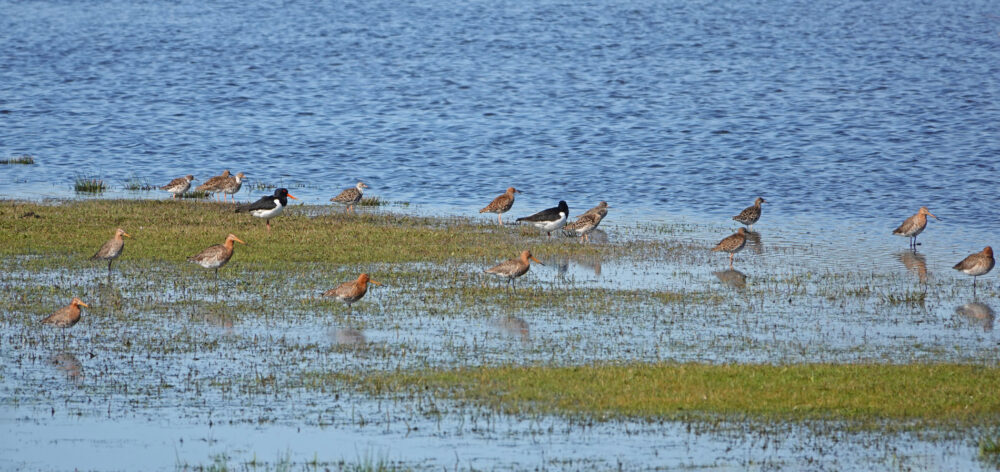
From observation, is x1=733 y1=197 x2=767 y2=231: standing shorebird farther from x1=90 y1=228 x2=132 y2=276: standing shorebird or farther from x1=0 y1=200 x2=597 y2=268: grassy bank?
x1=90 y1=228 x2=132 y2=276: standing shorebird

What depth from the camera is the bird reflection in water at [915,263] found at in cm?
2335

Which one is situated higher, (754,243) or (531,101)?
(754,243)

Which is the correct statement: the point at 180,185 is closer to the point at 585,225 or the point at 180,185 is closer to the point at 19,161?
the point at 19,161

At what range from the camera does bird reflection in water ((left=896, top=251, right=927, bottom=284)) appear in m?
23.4

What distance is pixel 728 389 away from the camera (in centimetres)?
1413

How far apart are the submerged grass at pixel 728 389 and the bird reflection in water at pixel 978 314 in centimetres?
350

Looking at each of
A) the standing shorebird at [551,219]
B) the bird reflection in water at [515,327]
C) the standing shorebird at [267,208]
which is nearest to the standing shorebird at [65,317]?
the bird reflection in water at [515,327]

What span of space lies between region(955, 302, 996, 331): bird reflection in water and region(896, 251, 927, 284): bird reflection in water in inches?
94.3

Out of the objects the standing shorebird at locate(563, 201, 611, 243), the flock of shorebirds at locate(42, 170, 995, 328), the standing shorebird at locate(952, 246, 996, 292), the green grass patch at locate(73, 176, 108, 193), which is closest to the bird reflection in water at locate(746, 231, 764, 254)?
the flock of shorebirds at locate(42, 170, 995, 328)

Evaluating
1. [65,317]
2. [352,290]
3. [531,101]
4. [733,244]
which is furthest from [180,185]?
[531,101]

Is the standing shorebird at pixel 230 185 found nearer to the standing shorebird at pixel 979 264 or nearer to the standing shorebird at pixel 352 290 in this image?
the standing shorebird at pixel 352 290

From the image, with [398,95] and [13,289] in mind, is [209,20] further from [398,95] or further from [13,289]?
[13,289]

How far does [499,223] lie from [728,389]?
15.8m

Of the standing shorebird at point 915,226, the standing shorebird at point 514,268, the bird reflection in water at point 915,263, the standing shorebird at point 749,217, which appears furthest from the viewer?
the standing shorebird at point 749,217
